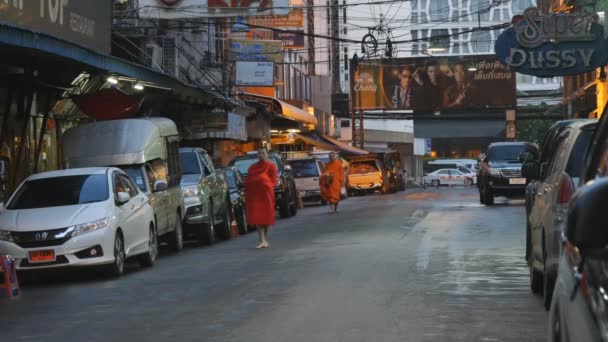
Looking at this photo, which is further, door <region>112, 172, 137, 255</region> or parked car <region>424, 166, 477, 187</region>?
parked car <region>424, 166, 477, 187</region>

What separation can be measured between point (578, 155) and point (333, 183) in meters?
23.9

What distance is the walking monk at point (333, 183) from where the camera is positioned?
34.3 meters

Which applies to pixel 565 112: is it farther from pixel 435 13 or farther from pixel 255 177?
pixel 435 13

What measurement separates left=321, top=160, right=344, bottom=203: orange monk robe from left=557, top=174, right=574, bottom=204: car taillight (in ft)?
79.6

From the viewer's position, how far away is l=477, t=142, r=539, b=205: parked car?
34781 mm

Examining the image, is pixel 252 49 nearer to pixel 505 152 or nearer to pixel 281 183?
pixel 281 183

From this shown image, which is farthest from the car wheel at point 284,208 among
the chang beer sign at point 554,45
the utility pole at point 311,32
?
the utility pole at point 311,32

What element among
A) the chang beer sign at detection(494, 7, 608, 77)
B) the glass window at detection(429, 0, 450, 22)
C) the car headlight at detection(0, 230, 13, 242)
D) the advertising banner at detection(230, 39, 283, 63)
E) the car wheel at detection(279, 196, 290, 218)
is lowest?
the car wheel at detection(279, 196, 290, 218)

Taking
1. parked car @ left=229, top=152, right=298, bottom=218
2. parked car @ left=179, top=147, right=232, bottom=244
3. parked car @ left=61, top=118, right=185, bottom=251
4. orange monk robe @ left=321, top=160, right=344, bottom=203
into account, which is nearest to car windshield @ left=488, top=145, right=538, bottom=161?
orange monk robe @ left=321, top=160, right=344, bottom=203

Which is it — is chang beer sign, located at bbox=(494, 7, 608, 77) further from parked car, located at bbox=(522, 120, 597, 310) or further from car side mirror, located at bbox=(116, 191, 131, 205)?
parked car, located at bbox=(522, 120, 597, 310)

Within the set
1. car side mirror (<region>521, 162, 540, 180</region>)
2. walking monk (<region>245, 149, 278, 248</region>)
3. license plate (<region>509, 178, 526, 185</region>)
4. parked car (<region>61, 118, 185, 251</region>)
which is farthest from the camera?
license plate (<region>509, 178, 526, 185</region>)

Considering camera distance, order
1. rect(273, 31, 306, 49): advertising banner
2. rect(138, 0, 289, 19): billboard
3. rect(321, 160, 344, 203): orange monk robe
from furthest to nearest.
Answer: rect(273, 31, 306, 49): advertising banner
rect(321, 160, 344, 203): orange monk robe
rect(138, 0, 289, 19): billboard

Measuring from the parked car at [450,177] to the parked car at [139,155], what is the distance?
6306cm

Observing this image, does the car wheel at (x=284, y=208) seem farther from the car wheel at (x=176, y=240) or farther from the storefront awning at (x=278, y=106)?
the car wheel at (x=176, y=240)
